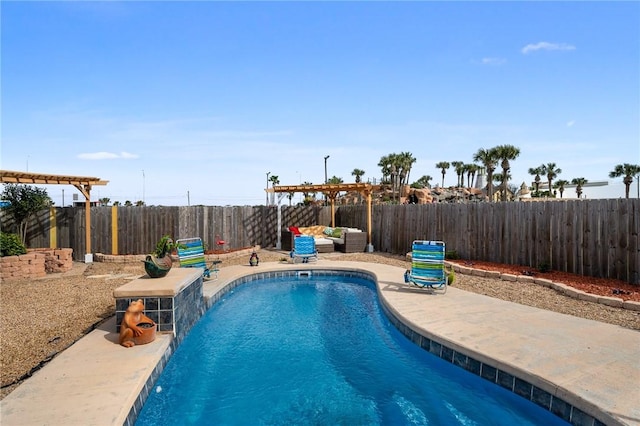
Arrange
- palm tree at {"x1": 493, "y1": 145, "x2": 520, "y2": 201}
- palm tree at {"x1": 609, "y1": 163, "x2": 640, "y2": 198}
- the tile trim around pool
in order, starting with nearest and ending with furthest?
the tile trim around pool, palm tree at {"x1": 493, "y1": 145, "x2": 520, "y2": 201}, palm tree at {"x1": 609, "y1": 163, "x2": 640, "y2": 198}

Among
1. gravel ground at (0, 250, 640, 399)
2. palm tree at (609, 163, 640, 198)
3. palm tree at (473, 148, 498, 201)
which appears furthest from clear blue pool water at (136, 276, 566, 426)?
palm tree at (609, 163, 640, 198)

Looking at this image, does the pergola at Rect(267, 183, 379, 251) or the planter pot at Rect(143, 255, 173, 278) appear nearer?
the planter pot at Rect(143, 255, 173, 278)

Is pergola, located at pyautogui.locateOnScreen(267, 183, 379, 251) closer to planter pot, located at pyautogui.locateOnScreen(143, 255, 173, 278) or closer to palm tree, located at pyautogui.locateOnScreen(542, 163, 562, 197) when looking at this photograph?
planter pot, located at pyautogui.locateOnScreen(143, 255, 173, 278)

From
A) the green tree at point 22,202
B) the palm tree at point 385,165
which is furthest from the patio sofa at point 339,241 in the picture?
the palm tree at point 385,165

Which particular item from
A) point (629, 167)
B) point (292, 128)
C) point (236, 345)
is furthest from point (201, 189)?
point (629, 167)

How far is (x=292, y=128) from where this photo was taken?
1788 centimetres

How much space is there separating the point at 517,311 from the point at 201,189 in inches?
974

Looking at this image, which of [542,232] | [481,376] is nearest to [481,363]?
[481,376]

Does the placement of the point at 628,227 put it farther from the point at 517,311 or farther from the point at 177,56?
the point at 177,56

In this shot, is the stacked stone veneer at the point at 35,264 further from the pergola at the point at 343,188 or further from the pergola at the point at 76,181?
the pergola at the point at 343,188

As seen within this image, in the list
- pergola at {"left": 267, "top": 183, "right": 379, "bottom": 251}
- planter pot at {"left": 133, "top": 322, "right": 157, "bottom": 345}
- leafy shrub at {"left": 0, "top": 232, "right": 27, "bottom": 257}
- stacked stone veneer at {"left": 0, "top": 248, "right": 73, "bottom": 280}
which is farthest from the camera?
pergola at {"left": 267, "top": 183, "right": 379, "bottom": 251}

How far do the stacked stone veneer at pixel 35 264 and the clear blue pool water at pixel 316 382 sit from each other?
6.38 m

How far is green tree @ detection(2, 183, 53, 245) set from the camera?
1184 cm

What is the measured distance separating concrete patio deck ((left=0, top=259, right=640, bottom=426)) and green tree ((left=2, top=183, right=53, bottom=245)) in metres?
9.49
